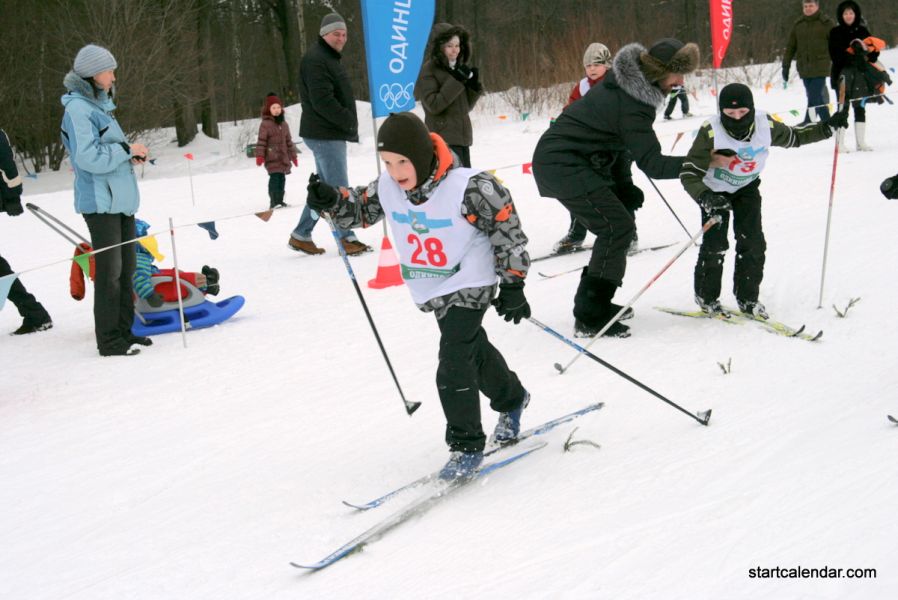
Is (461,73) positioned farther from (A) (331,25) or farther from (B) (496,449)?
(B) (496,449)

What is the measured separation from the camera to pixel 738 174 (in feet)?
16.3

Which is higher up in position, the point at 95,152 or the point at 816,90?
the point at 95,152

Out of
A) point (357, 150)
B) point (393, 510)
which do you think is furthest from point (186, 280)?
point (357, 150)

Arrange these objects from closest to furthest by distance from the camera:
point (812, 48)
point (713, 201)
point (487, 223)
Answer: point (487, 223)
point (713, 201)
point (812, 48)

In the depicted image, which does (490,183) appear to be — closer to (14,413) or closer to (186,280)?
(14,413)

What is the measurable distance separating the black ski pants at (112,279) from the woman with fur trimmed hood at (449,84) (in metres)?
2.78

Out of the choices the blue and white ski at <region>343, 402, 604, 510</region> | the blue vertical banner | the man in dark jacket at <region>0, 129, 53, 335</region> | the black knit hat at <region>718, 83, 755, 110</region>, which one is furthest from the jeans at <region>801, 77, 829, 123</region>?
the man in dark jacket at <region>0, 129, 53, 335</region>

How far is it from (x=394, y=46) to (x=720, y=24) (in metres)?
7.11


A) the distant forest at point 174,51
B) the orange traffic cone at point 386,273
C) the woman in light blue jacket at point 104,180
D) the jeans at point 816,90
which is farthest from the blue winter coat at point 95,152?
the distant forest at point 174,51

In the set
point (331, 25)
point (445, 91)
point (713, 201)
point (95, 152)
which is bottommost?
point (713, 201)

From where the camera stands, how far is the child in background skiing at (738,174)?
4.78 m

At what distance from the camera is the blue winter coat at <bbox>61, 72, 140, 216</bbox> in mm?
5320

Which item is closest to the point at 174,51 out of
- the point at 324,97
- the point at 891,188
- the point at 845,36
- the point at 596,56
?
the point at 324,97

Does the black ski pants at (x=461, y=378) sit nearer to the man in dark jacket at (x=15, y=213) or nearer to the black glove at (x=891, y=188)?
the black glove at (x=891, y=188)
